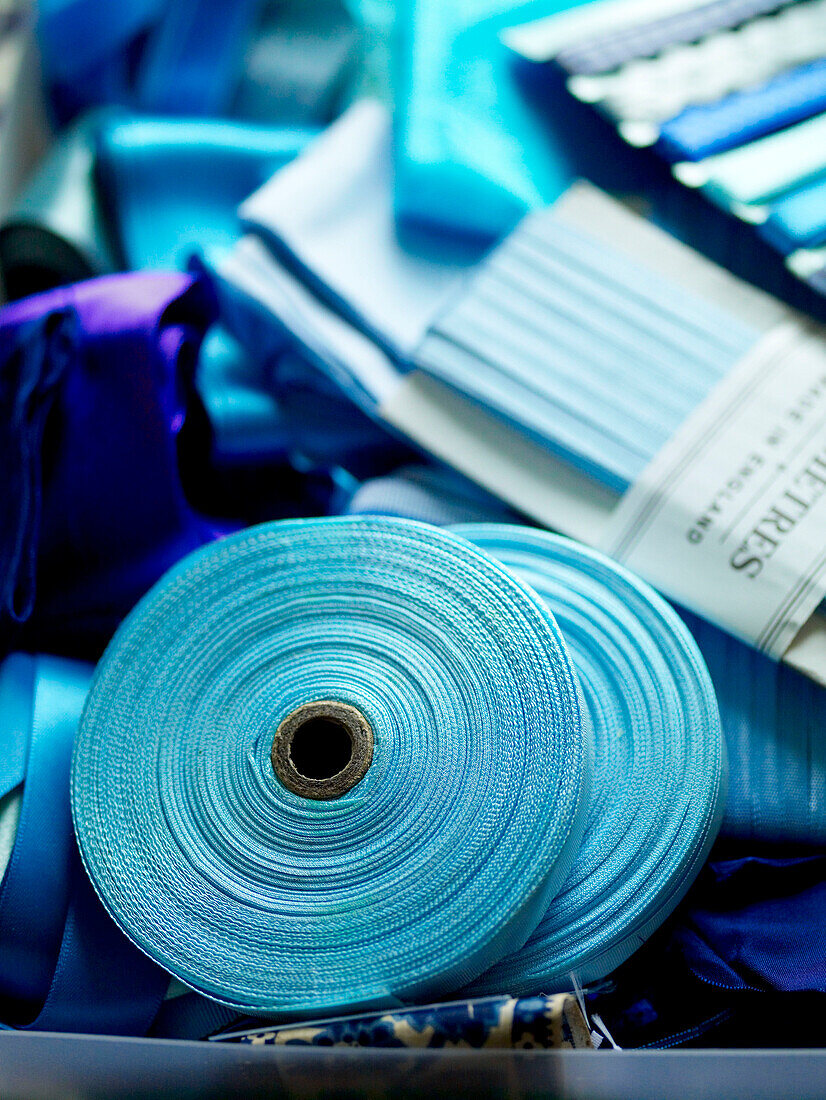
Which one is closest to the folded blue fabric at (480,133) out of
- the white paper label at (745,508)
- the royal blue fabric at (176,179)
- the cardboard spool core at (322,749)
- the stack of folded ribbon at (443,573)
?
the stack of folded ribbon at (443,573)

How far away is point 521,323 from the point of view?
33.3 inches

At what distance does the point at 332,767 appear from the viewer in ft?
2.27

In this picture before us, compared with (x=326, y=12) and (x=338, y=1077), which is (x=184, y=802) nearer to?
(x=338, y=1077)

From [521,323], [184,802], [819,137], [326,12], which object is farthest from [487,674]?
[326,12]

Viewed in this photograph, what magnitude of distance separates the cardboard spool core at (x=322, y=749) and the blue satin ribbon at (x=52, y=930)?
17cm

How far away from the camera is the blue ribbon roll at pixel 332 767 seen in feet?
2.02

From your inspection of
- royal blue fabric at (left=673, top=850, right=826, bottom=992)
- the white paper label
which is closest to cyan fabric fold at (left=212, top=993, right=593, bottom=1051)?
royal blue fabric at (left=673, top=850, right=826, bottom=992)

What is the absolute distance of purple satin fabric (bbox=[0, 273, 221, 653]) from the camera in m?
0.80

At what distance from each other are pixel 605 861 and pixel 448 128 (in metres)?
0.68

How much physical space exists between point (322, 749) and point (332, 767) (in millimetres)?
14

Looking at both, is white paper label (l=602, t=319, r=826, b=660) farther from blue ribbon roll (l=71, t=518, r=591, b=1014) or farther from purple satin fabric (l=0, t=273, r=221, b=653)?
purple satin fabric (l=0, t=273, r=221, b=653)

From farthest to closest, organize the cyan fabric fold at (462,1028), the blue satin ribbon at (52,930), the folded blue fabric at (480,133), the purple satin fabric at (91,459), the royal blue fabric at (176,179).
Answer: the royal blue fabric at (176,179), the folded blue fabric at (480,133), the purple satin fabric at (91,459), the blue satin ribbon at (52,930), the cyan fabric fold at (462,1028)

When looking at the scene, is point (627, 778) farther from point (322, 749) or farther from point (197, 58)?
point (197, 58)

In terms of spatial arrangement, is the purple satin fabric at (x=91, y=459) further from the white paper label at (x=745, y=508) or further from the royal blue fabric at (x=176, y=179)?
the white paper label at (x=745, y=508)
